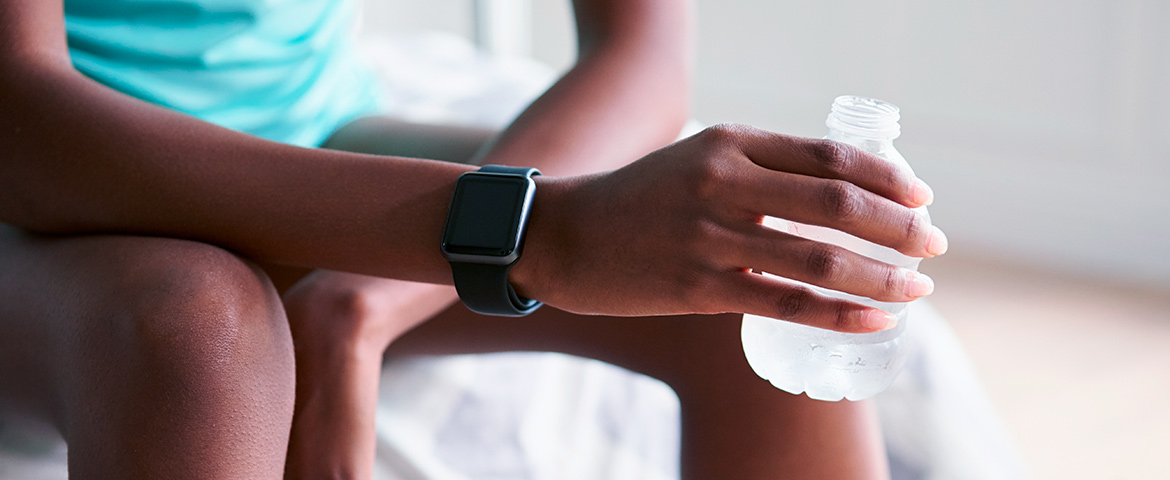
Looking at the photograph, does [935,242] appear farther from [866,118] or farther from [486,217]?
[486,217]

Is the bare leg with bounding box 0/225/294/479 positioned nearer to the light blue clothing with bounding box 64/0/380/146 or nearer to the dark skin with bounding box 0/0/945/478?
the dark skin with bounding box 0/0/945/478

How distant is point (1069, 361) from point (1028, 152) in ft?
2.57

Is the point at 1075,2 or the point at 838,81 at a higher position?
the point at 1075,2

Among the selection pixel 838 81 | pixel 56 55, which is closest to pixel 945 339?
pixel 56 55

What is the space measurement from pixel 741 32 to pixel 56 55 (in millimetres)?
2419

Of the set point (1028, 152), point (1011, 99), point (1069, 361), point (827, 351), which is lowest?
point (1069, 361)

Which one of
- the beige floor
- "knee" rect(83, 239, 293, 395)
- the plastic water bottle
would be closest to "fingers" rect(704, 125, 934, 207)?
the plastic water bottle

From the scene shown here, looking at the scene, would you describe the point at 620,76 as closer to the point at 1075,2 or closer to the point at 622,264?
the point at 622,264

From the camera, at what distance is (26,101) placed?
0.75m

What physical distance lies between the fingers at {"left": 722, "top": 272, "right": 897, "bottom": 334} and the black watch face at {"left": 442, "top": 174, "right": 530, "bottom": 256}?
6.1 inches

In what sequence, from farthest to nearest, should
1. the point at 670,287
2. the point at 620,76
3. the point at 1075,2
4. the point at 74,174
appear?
1. the point at 1075,2
2. the point at 620,76
3. the point at 74,174
4. the point at 670,287

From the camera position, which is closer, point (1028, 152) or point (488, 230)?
point (488, 230)

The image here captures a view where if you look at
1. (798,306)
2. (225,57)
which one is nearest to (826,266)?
(798,306)

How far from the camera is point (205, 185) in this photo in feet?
2.37
